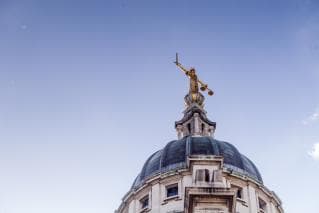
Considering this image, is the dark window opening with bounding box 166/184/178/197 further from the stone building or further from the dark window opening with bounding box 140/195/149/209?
the dark window opening with bounding box 140/195/149/209

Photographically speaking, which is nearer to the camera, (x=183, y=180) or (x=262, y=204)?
(x=183, y=180)

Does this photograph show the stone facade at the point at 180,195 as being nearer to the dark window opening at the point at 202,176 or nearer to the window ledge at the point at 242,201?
the window ledge at the point at 242,201

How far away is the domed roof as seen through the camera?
62.8 m

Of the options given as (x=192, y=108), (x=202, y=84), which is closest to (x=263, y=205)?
(x=192, y=108)

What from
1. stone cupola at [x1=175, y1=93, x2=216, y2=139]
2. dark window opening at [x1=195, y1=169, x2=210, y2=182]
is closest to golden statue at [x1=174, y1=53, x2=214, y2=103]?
stone cupola at [x1=175, y1=93, x2=216, y2=139]

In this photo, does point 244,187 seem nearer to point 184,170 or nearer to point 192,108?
point 184,170

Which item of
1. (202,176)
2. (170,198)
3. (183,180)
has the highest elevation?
(183,180)

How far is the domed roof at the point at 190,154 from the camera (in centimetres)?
6284

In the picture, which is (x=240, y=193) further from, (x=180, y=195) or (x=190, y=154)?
(x=180, y=195)

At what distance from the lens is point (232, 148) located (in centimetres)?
6662

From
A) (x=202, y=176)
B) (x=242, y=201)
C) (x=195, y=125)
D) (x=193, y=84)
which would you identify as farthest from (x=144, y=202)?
(x=193, y=84)

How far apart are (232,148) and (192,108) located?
45.5 feet

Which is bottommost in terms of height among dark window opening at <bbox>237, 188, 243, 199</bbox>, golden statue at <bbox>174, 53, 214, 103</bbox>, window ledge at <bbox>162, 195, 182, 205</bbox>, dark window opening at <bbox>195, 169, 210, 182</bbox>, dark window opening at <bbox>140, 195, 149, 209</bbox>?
dark window opening at <bbox>195, 169, 210, 182</bbox>

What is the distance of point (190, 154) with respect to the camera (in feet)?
205
